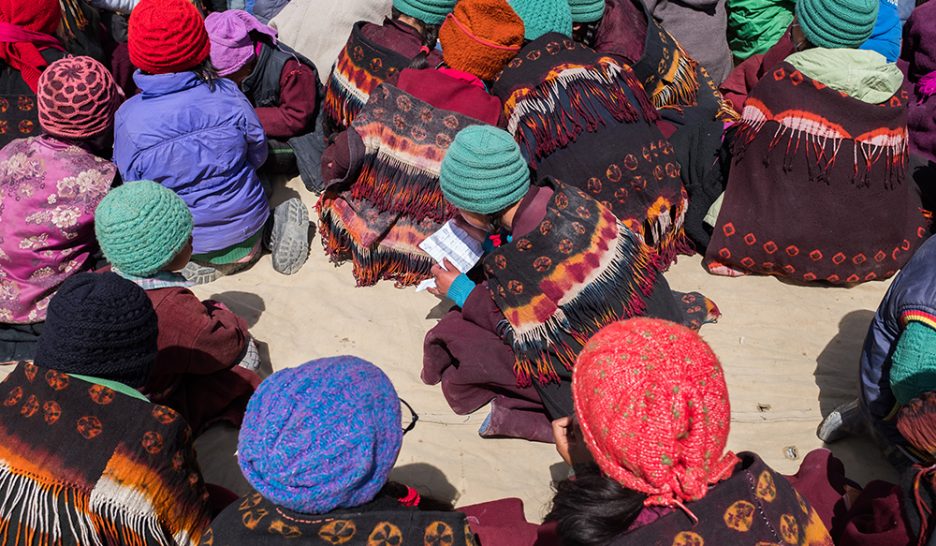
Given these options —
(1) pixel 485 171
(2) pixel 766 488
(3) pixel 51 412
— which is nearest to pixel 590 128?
(1) pixel 485 171

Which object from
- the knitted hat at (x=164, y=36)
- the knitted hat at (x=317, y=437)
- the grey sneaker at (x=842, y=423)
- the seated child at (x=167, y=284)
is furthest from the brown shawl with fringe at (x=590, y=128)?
the knitted hat at (x=317, y=437)

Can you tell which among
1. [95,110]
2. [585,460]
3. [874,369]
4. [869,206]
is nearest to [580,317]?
[585,460]

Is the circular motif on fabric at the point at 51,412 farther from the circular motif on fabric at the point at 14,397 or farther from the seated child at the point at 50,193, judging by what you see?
the seated child at the point at 50,193

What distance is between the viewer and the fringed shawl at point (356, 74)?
4301 mm

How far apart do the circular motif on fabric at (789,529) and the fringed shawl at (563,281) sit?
1197 millimetres

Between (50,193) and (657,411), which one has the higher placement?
(657,411)

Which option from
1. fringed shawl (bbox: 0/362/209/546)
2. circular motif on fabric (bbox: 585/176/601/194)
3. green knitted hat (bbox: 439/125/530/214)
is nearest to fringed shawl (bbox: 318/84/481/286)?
circular motif on fabric (bbox: 585/176/601/194)

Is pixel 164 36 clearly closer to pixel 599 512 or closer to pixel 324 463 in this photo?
pixel 324 463

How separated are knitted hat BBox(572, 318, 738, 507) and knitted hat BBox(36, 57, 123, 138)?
274 cm

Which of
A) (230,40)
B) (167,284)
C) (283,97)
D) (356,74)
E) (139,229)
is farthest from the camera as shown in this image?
(283,97)

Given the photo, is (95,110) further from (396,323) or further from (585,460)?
(585,460)

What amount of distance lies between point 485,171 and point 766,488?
156 centimetres

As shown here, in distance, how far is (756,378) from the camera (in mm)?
3715

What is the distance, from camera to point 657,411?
190cm
